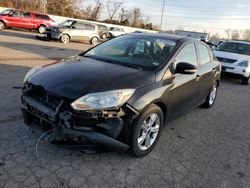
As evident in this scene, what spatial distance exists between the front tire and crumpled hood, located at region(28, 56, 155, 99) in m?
0.40

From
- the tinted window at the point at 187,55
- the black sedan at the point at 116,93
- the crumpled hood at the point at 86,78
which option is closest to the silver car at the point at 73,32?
the black sedan at the point at 116,93

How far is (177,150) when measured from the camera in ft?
13.0

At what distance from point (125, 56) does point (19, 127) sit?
6.54 feet

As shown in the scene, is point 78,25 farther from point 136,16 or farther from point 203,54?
point 136,16

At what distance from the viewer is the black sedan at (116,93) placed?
3.01 m

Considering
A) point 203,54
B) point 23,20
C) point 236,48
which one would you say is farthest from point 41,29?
point 203,54

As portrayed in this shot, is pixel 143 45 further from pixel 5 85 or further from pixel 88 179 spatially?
pixel 5 85

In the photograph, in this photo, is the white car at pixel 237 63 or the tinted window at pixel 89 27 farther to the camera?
the tinted window at pixel 89 27

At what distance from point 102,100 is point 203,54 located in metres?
3.06

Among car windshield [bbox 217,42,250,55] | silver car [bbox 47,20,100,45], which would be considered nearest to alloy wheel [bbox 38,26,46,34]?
silver car [bbox 47,20,100,45]

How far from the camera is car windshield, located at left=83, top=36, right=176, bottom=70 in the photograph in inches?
157

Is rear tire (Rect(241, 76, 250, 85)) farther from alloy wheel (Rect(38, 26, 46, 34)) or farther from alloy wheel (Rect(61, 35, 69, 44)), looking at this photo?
alloy wheel (Rect(38, 26, 46, 34))

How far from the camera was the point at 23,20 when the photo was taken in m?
23.2

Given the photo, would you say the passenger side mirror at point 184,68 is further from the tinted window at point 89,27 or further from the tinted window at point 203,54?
the tinted window at point 89,27
